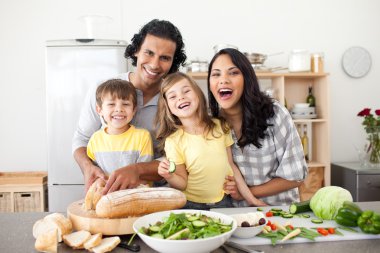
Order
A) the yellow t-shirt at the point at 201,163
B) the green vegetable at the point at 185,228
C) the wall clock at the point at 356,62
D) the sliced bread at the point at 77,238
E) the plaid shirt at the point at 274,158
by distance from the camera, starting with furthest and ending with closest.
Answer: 1. the wall clock at the point at 356,62
2. the plaid shirt at the point at 274,158
3. the yellow t-shirt at the point at 201,163
4. the sliced bread at the point at 77,238
5. the green vegetable at the point at 185,228

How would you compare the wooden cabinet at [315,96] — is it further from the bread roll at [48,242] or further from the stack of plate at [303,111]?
the bread roll at [48,242]

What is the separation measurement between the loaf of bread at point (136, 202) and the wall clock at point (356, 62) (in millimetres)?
3871

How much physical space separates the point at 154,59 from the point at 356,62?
3.38 meters

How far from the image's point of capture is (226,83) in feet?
6.59

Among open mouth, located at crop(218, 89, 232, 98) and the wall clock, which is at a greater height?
the wall clock

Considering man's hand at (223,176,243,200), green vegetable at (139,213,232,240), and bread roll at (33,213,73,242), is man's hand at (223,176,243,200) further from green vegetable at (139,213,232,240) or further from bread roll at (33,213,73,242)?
bread roll at (33,213,73,242)

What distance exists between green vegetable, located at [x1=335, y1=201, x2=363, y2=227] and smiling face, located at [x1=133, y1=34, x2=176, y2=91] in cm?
127

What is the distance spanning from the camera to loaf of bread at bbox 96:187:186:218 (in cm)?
130

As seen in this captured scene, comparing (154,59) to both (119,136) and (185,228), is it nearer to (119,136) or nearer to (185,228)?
(119,136)

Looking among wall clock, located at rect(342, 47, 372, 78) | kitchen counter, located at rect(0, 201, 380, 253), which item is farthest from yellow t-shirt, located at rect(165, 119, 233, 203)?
wall clock, located at rect(342, 47, 372, 78)

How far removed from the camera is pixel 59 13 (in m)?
4.24

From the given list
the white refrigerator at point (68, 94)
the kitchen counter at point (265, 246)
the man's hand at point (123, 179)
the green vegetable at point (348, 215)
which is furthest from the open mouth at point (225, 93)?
the white refrigerator at point (68, 94)

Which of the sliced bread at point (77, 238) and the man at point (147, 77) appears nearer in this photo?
the sliced bread at point (77, 238)

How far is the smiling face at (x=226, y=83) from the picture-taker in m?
2.02
